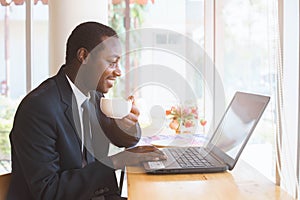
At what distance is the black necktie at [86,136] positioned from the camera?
5.20 feet

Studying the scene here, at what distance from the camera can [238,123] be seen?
1.50 meters

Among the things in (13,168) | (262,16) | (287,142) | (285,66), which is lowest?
(13,168)

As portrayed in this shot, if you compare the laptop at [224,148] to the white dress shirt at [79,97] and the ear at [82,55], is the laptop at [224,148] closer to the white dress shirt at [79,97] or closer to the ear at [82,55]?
the white dress shirt at [79,97]

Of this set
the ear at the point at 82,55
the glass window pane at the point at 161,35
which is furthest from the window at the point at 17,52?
the ear at the point at 82,55

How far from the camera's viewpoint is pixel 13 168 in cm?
147

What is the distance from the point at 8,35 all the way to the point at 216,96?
1716 millimetres

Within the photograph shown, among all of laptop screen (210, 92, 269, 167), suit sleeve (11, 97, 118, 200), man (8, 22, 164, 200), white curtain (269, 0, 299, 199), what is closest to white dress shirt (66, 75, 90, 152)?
man (8, 22, 164, 200)

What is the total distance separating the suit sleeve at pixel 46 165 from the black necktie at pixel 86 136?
0.58 ft

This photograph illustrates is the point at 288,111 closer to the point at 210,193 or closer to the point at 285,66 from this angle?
the point at 285,66

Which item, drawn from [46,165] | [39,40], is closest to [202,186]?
[46,165]

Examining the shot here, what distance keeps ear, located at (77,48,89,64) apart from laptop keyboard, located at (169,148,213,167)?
0.49 m

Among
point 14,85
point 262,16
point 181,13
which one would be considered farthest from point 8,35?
point 262,16

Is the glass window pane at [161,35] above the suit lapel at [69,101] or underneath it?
above

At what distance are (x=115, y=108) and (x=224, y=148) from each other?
0.53 metres
